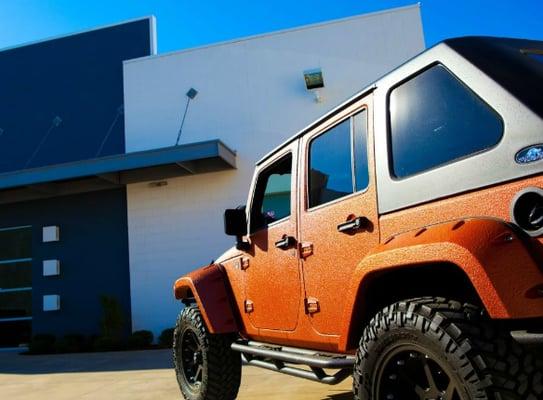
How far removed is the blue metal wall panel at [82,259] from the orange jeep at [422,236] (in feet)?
35.9

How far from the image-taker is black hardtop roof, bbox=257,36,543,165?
2.07 meters

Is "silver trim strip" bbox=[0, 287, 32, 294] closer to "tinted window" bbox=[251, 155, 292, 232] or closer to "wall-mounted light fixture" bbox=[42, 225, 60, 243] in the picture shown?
"wall-mounted light fixture" bbox=[42, 225, 60, 243]

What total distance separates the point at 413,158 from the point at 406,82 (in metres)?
0.39

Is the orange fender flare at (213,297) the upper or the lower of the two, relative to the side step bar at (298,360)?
upper

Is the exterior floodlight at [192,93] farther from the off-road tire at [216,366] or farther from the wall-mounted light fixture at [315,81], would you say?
the off-road tire at [216,366]

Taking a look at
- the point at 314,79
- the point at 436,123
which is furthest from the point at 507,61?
the point at 314,79

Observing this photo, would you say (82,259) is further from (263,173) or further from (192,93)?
(263,173)

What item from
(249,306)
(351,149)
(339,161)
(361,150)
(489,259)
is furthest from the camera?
(249,306)

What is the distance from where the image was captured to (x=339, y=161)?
3.11 meters

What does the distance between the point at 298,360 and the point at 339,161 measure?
3.91ft

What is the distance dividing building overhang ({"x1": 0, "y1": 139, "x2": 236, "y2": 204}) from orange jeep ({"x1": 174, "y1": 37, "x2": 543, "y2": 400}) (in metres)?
8.83

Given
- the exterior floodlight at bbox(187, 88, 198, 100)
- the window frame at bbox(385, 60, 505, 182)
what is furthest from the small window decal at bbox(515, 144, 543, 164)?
the exterior floodlight at bbox(187, 88, 198, 100)

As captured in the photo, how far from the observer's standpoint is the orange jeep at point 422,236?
Answer: 1.87 metres

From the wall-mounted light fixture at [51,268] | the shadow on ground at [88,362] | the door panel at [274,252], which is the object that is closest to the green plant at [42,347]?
the shadow on ground at [88,362]
